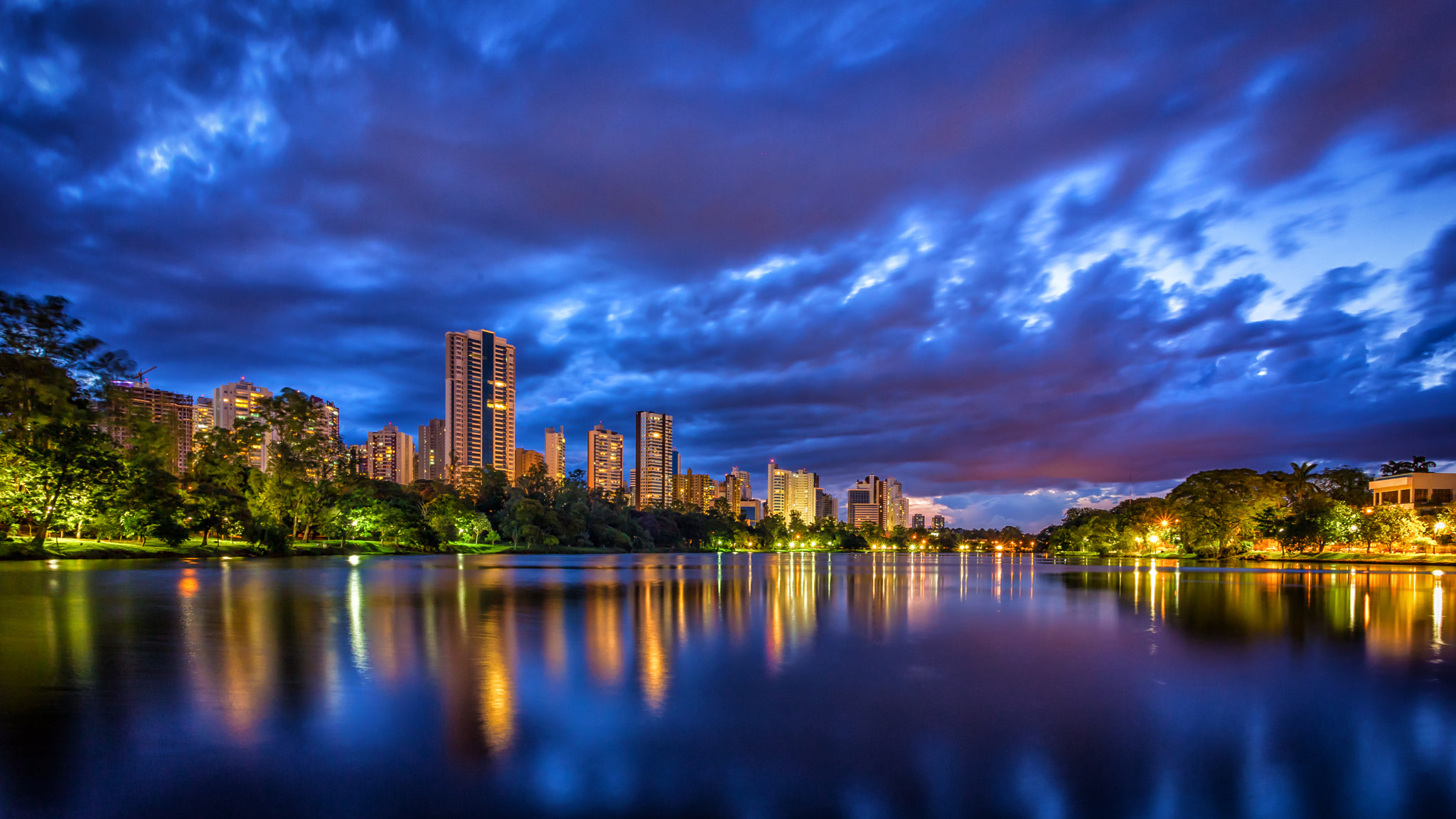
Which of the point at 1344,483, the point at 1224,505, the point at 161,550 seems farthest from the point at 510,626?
the point at 1344,483

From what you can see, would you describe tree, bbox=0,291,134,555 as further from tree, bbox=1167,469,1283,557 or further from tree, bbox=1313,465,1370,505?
tree, bbox=1313,465,1370,505

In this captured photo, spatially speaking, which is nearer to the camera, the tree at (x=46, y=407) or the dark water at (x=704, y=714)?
the dark water at (x=704, y=714)

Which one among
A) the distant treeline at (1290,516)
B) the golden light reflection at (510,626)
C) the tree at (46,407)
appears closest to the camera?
the golden light reflection at (510,626)

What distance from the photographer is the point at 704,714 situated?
9914 mm

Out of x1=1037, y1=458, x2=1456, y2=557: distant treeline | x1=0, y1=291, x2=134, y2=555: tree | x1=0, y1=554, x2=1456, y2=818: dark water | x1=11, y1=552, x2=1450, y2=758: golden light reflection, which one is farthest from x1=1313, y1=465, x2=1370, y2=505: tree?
x1=0, y1=291, x2=134, y2=555: tree

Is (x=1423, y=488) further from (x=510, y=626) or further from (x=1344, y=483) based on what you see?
(x=510, y=626)

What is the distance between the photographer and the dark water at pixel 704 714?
22.8 feet

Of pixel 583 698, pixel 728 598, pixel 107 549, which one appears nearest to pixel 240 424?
pixel 107 549

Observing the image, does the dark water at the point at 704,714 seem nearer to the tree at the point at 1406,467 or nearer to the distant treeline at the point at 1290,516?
the distant treeline at the point at 1290,516

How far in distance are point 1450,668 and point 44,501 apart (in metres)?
69.4

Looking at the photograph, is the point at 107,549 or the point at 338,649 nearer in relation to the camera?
the point at 338,649

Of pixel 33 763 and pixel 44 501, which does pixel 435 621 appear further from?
pixel 44 501

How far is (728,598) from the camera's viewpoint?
2842 centimetres

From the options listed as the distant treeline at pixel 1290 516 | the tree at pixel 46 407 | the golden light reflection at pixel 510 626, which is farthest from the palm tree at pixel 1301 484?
the tree at pixel 46 407
